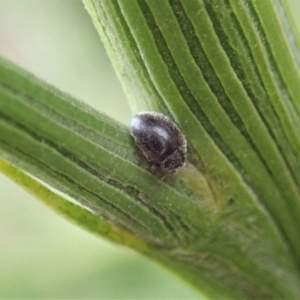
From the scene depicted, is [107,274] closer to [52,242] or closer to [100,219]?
[52,242]

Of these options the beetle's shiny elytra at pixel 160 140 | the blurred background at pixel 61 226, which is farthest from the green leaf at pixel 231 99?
the blurred background at pixel 61 226

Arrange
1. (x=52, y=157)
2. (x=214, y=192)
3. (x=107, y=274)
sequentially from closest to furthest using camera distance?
(x=52, y=157) → (x=214, y=192) → (x=107, y=274)

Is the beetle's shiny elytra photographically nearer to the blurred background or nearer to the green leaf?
the green leaf

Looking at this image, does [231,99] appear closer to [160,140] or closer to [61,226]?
[160,140]

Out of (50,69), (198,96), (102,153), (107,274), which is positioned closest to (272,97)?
(198,96)

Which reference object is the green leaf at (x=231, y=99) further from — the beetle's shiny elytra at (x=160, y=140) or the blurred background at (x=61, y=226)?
the blurred background at (x=61, y=226)

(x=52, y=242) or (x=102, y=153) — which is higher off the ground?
(x=52, y=242)

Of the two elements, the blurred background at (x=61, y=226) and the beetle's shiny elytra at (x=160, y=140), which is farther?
the blurred background at (x=61, y=226)

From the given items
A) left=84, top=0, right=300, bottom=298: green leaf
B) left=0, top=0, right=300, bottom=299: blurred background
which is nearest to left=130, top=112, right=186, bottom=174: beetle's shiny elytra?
left=84, top=0, right=300, bottom=298: green leaf
